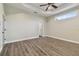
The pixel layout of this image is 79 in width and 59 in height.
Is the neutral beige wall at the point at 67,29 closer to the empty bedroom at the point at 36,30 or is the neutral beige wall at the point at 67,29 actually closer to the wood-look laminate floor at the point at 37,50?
the empty bedroom at the point at 36,30

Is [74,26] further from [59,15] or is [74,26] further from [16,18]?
[16,18]

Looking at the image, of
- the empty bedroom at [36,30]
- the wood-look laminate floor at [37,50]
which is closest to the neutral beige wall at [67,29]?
the empty bedroom at [36,30]

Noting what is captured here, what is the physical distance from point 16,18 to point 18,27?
36cm

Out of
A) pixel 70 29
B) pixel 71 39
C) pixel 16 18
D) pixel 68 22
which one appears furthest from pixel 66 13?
pixel 16 18

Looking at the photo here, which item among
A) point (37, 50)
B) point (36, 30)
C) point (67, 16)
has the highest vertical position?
point (67, 16)

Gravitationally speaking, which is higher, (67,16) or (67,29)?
(67,16)

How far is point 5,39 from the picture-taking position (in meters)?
3.65

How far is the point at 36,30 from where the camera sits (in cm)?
562

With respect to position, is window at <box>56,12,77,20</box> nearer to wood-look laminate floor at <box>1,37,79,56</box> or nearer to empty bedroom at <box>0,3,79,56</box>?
empty bedroom at <box>0,3,79,56</box>

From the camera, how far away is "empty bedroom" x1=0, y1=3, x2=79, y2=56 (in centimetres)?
333

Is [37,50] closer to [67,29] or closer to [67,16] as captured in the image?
[67,29]

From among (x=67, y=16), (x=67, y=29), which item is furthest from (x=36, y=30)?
(x=67, y=16)

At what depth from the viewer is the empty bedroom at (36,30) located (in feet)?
10.9

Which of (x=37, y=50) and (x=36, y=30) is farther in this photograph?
(x=36, y=30)
